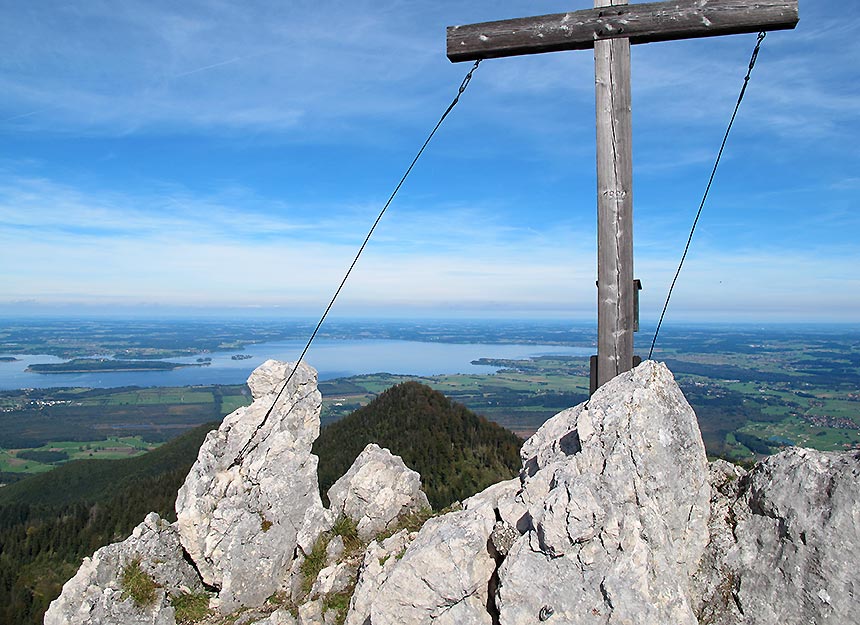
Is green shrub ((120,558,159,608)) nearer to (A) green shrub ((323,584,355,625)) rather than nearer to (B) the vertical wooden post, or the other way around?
(A) green shrub ((323,584,355,625))

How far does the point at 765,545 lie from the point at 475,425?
25.5m

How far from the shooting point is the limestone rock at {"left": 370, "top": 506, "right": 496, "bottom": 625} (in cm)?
534

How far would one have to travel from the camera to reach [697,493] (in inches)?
222

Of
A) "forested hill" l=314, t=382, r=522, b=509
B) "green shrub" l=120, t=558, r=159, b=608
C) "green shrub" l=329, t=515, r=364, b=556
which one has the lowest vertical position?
"forested hill" l=314, t=382, r=522, b=509

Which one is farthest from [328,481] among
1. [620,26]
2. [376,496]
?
[620,26]

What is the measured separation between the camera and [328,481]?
2906 centimetres

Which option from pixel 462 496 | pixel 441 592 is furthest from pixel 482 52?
pixel 462 496

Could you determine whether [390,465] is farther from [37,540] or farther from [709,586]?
[37,540]

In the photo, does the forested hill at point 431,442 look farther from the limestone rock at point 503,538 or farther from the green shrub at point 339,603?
the limestone rock at point 503,538

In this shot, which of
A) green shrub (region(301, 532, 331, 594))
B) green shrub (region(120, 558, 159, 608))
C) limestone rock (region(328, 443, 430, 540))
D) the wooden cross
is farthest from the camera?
limestone rock (region(328, 443, 430, 540))

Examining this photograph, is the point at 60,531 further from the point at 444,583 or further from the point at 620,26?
the point at 620,26

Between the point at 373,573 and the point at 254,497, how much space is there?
460 cm

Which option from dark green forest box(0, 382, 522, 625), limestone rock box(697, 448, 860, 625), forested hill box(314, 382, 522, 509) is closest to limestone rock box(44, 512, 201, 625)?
limestone rock box(697, 448, 860, 625)

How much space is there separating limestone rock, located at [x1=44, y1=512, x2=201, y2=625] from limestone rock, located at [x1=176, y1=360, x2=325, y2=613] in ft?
1.39
